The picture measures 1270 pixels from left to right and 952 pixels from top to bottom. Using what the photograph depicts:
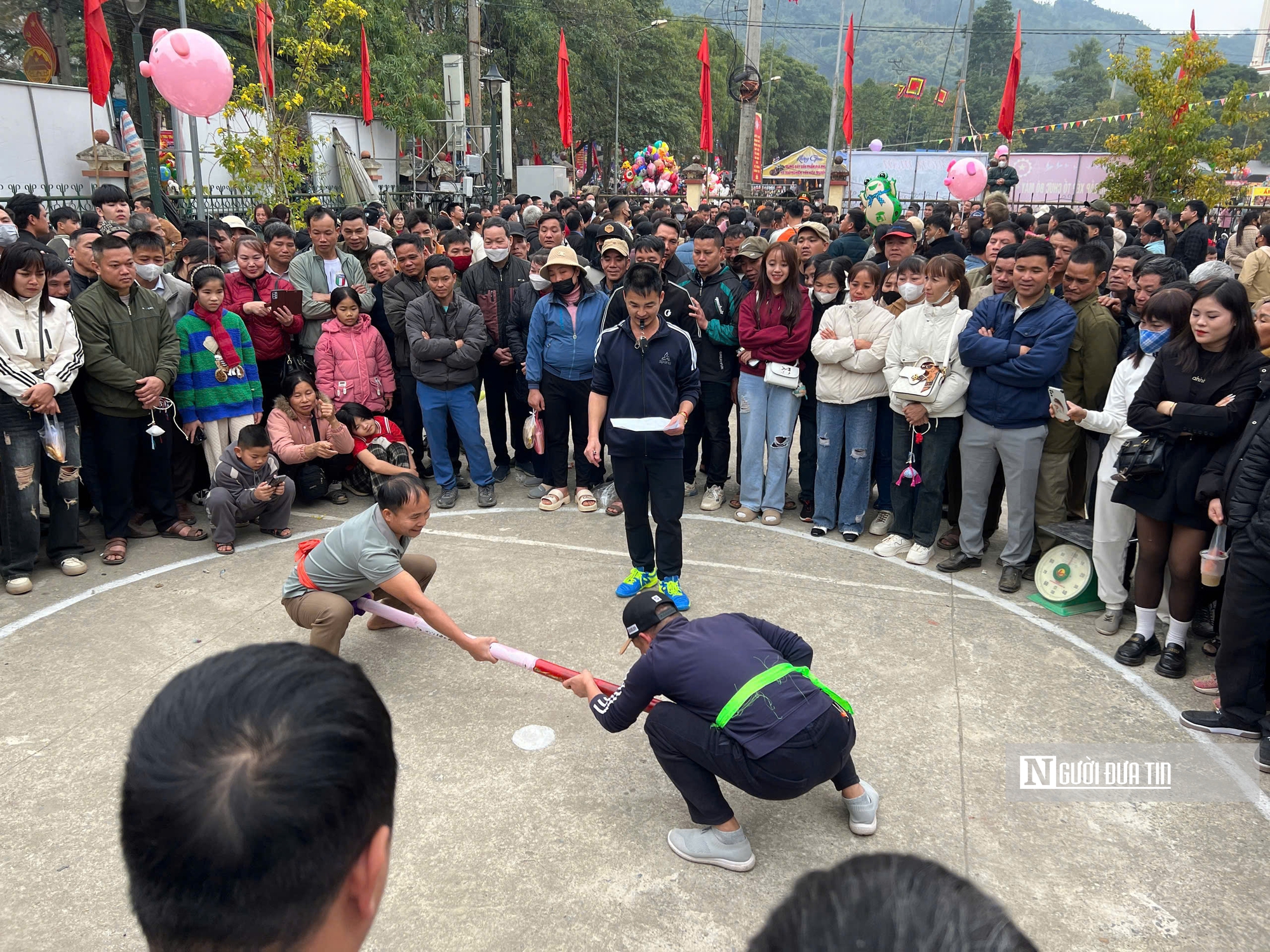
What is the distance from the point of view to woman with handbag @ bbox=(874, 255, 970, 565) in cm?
548

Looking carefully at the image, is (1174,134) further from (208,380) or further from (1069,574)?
(208,380)

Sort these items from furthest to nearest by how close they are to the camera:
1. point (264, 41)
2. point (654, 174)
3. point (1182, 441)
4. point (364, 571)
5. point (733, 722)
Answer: point (654, 174) → point (264, 41) → point (1182, 441) → point (364, 571) → point (733, 722)

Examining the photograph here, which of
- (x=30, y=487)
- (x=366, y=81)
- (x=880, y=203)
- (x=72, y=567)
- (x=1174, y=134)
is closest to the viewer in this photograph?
(x=30, y=487)

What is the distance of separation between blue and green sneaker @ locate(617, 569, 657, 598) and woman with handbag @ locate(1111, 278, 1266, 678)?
2495mm

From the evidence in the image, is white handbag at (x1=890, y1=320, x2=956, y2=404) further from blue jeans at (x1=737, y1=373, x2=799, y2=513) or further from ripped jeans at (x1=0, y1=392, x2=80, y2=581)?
ripped jeans at (x1=0, y1=392, x2=80, y2=581)

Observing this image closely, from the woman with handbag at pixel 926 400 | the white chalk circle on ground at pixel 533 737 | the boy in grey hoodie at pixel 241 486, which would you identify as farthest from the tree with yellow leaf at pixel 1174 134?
the white chalk circle on ground at pixel 533 737

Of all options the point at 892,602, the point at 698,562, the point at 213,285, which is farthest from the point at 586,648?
the point at 213,285

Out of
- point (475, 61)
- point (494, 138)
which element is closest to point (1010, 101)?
point (494, 138)

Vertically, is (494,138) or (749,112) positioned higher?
(749,112)

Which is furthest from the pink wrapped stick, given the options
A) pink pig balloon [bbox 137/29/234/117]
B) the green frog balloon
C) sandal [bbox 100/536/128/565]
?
the green frog balloon

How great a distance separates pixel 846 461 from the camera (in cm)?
615

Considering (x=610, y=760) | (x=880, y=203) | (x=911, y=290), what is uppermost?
(x=880, y=203)

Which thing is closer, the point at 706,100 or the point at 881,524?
the point at 881,524

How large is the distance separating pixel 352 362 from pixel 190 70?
321cm
